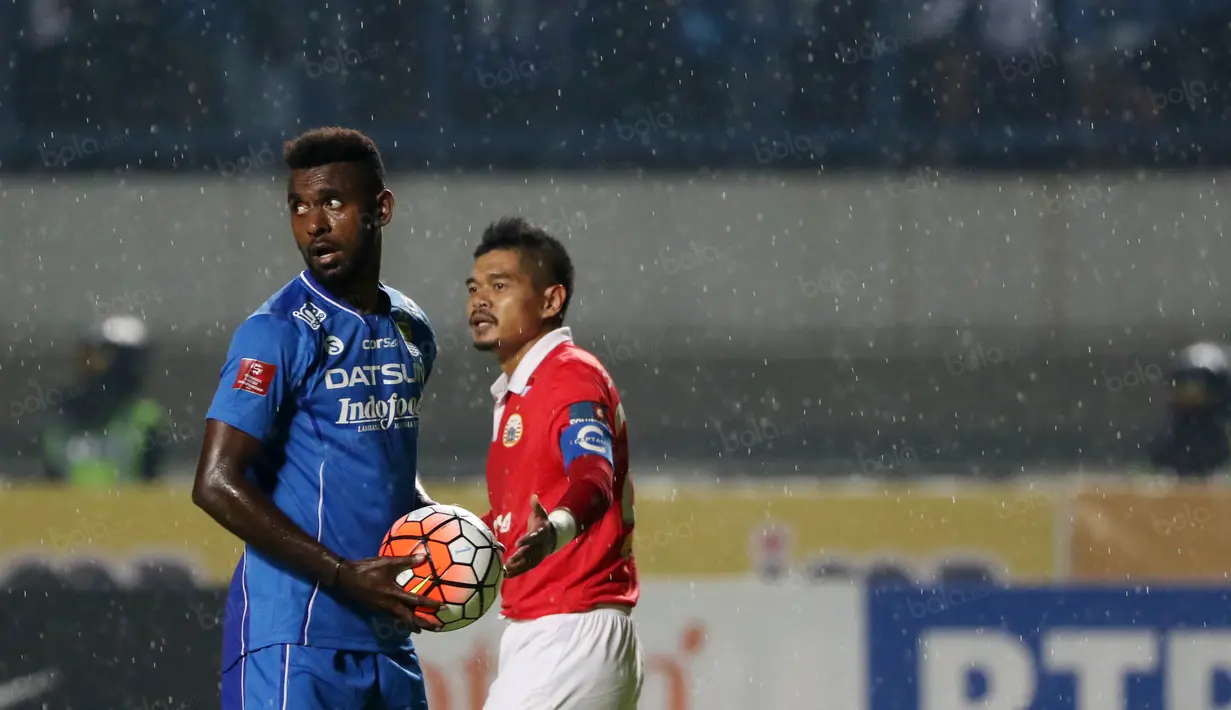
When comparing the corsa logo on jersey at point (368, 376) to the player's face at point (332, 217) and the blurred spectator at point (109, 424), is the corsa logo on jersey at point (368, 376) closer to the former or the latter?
the player's face at point (332, 217)

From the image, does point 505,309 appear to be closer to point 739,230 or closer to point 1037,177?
point 739,230

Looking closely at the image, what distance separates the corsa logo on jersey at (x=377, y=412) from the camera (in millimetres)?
2703

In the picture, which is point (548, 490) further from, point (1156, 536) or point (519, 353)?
point (1156, 536)

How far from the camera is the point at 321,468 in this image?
269cm

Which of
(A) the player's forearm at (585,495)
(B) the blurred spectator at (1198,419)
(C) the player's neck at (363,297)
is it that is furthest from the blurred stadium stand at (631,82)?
(C) the player's neck at (363,297)

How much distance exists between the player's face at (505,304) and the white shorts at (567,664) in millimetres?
593

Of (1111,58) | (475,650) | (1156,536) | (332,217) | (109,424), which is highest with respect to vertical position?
(1111,58)

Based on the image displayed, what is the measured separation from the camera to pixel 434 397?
1281cm

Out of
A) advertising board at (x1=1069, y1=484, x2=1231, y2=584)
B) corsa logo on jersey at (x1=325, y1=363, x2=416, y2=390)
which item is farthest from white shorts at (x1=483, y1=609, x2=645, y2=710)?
advertising board at (x1=1069, y1=484, x2=1231, y2=584)

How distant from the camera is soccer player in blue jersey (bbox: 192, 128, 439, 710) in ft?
8.42

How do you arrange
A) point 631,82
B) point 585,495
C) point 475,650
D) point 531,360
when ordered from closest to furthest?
point 585,495 → point 531,360 → point 475,650 → point 631,82

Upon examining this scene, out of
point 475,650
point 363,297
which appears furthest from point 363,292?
point 475,650

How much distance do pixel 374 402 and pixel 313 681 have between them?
477mm

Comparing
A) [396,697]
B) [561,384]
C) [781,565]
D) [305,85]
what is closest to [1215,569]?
[781,565]
